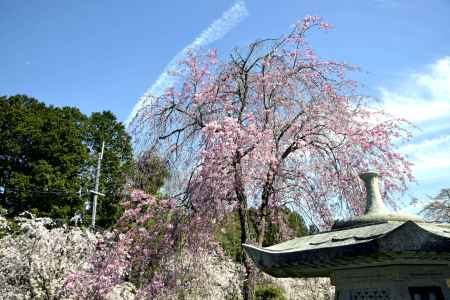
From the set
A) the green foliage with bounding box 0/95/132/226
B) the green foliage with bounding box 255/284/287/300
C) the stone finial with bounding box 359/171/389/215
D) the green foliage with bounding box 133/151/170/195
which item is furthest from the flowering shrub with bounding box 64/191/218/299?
the green foliage with bounding box 0/95/132/226

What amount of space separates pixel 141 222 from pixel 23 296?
17.0 ft

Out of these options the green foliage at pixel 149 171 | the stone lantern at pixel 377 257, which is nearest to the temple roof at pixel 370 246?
the stone lantern at pixel 377 257

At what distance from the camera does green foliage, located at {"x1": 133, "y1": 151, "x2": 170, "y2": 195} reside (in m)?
7.51

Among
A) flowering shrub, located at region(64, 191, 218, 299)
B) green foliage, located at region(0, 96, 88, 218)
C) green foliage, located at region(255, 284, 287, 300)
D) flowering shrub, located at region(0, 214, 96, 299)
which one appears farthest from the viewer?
green foliage, located at region(0, 96, 88, 218)

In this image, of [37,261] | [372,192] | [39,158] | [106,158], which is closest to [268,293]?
[37,261]

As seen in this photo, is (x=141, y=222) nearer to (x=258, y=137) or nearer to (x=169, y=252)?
(x=169, y=252)

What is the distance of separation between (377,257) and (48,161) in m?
21.8

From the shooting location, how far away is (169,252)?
659 cm

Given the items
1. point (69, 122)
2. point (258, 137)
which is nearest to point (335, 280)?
point (258, 137)

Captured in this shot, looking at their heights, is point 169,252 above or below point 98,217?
below

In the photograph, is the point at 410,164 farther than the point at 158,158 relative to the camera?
No

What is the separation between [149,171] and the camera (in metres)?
7.62

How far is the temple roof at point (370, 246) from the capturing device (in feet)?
6.88

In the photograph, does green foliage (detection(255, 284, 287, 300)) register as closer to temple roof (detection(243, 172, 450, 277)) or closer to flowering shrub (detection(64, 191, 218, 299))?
flowering shrub (detection(64, 191, 218, 299))
